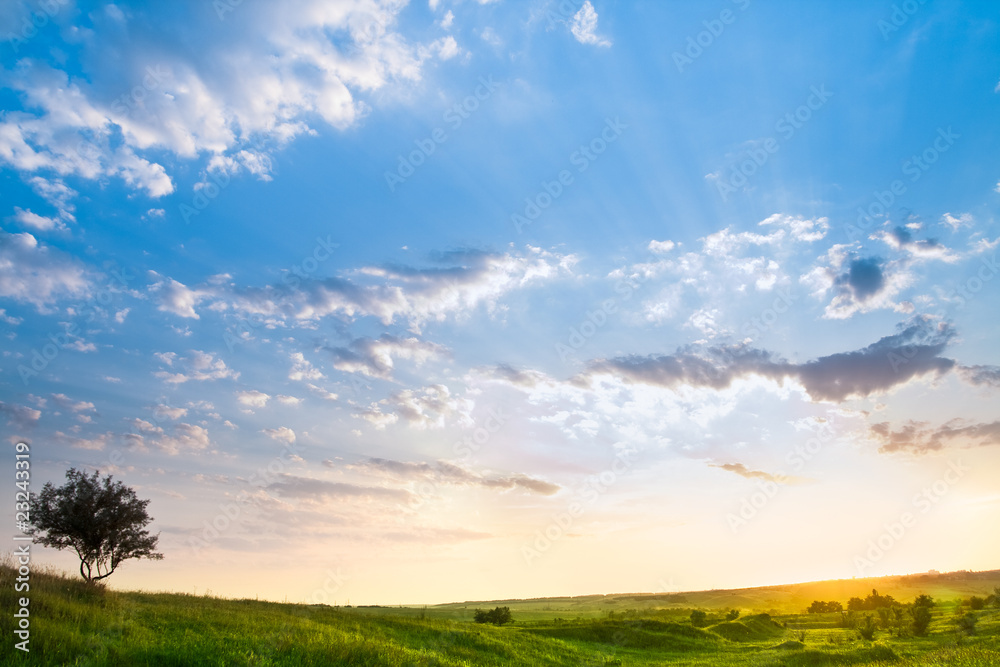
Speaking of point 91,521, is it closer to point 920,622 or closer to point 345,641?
point 345,641

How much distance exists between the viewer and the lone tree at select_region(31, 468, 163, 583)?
2872cm

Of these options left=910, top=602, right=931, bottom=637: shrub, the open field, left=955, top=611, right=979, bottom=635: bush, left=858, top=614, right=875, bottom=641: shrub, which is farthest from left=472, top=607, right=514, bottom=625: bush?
left=955, top=611, right=979, bottom=635: bush

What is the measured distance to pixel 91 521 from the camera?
29.2 meters

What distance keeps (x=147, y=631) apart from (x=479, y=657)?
65.5 ft

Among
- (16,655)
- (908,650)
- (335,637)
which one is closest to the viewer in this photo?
(16,655)

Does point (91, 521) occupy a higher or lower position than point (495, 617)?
higher

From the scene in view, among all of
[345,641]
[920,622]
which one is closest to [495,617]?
[920,622]

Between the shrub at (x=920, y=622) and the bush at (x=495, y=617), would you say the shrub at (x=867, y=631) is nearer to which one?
the shrub at (x=920, y=622)

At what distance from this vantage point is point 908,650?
3819 cm

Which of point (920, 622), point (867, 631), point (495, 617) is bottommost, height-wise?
point (495, 617)

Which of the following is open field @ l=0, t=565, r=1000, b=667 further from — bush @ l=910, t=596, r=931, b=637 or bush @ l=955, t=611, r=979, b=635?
bush @ l=910, t=596, r=931, b=637

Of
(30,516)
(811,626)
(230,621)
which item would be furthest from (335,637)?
(811,626)

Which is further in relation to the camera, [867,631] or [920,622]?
[920,622]

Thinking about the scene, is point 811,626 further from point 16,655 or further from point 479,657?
point 16,655
